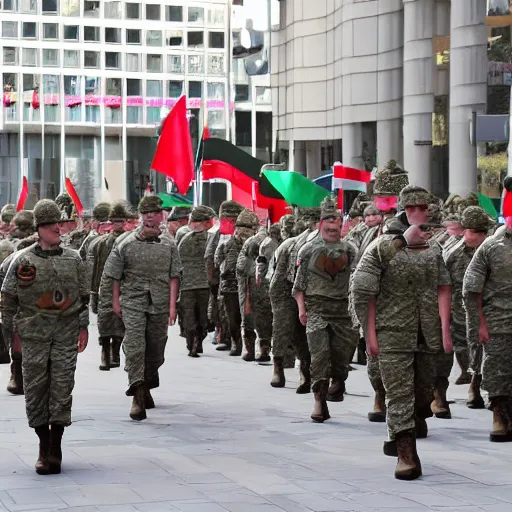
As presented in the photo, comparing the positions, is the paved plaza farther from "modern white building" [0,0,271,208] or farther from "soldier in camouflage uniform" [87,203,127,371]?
"modern white building" [0,0,271,208]

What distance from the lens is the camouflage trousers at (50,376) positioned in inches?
419

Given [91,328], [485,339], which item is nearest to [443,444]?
[485,339]

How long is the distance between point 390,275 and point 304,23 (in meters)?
48.7

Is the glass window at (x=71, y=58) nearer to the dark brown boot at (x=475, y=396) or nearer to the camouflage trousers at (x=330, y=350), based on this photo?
the camouflage trousers at (x=330, y=350)

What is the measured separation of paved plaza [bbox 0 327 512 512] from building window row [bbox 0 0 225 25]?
77598 mm

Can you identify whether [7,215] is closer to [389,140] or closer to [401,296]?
[401,296]

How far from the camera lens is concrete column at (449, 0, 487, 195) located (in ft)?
128

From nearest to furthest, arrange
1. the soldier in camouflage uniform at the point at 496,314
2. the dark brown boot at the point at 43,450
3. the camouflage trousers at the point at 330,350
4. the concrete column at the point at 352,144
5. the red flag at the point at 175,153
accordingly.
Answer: the dark brown boot at the point at 43,450, the soldier in camouflage uniform at the point at 496,314, the camouflage trousers at the point at 330,350, the red flag at the point at 175,153, the concrete column at the point at 352,144

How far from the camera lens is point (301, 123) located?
5853 centimetres

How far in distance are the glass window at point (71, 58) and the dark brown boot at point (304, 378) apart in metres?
76.6

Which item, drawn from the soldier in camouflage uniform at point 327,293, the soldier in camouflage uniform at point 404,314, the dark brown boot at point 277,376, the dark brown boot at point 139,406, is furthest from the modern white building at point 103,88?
the soldier in camouflage uniform at point 404,314

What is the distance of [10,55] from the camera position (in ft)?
296

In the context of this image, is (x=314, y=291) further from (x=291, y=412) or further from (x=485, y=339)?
(x=485, y=339)

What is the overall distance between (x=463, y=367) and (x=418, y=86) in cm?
2872
